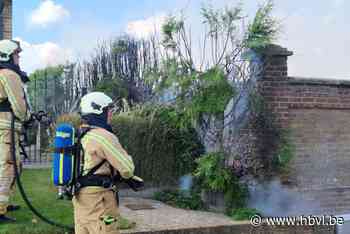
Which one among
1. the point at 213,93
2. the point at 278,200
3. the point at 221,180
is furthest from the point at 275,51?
the point at 278,200

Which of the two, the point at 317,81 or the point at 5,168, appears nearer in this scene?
the point at 5,168

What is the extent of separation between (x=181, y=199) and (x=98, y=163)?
12.0ft

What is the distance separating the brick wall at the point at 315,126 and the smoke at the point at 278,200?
107 millimetres

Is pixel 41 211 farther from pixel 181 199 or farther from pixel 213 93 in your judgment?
pixel 213 93

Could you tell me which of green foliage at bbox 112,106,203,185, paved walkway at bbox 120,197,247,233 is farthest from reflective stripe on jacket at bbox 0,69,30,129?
green foliage at bbox 112,106,203,185

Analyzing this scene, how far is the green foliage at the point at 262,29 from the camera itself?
6660mm

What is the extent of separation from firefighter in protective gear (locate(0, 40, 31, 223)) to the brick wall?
3.79m

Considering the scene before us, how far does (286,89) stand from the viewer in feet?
23.9

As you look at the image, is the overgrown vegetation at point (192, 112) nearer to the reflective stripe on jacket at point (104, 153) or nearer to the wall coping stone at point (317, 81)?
the wall coping stone at point (317, 81)

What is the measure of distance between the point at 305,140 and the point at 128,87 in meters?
9.14

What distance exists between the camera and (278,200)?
7.12 meters

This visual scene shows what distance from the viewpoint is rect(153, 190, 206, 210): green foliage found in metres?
6.97

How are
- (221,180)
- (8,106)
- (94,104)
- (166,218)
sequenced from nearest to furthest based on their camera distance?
(94,104) → (8,106) → (166,218) → (221,180)

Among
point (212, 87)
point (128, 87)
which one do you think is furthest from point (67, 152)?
point (128, 87)
